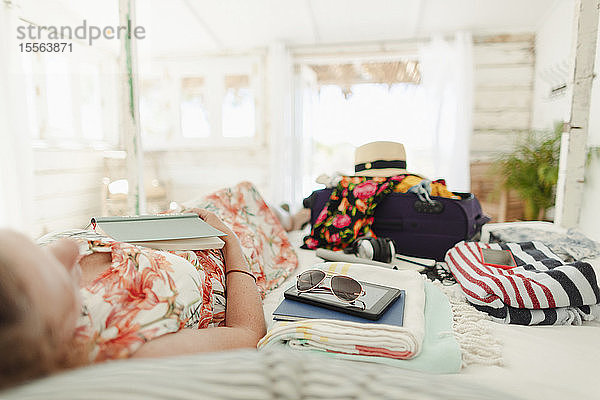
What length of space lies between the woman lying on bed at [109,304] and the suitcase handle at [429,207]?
3.17 feet

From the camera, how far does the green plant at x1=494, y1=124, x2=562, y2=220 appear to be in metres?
2.95

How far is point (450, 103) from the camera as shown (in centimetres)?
413

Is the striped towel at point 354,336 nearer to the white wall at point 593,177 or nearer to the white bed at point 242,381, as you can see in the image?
the white bed at point 242,381

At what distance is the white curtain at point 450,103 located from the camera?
405 cm

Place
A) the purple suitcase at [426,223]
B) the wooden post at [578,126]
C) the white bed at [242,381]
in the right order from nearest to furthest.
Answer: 1. the white bed at [242,381]
2. the purple suitcase at [426,223]
3. the wooden post at [578,126]

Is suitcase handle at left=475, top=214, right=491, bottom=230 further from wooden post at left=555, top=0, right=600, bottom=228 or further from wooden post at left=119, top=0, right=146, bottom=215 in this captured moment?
wooden post at left=119, top=0, right=146, bottom=215

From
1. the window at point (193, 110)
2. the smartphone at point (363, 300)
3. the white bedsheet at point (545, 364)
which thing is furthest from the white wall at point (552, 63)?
the window at point (193, 110)

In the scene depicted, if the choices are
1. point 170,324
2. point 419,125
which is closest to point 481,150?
point 419,125

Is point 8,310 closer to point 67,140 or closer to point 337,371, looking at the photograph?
point 337,371

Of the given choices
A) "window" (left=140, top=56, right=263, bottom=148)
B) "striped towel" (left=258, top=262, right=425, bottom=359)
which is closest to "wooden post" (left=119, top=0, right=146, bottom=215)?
"striped towel" (left=258, top=262, right=425, bottom=359)

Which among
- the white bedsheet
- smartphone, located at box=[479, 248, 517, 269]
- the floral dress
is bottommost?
the white bedsheet

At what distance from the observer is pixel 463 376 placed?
75 cm

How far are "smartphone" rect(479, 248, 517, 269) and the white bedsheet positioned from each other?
30cm

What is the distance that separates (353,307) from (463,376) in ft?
0.85
